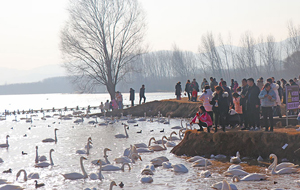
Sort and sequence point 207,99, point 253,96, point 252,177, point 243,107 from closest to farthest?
point 252,177, point 253,96, point 243,107, point 207,99

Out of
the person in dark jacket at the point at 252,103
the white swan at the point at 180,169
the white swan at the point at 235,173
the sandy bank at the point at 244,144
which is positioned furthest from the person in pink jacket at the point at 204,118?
the white swan at the point at 235,173

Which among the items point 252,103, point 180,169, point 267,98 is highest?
point 267,98

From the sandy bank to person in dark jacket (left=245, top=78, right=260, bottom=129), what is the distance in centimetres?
88

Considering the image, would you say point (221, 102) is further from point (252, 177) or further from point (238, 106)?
point (252, 177)

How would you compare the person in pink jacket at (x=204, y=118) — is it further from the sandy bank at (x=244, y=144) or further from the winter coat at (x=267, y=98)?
the winter coat at (x=267, y=98)

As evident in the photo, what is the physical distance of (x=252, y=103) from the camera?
14.5 metres

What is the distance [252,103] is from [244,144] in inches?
57.1

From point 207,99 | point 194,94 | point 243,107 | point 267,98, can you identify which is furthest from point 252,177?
point 194,94

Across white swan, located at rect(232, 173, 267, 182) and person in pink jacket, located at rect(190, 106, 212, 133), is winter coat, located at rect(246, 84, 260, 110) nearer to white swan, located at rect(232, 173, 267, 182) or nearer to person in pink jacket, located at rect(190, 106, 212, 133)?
person in pink jacket, located at rect(190, 106, 212, 133)

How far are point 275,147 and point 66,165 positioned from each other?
7488mm

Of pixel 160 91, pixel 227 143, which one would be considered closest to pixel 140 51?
pixel 227 143

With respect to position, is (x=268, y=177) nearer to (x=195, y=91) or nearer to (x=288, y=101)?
(x=288, y=101)

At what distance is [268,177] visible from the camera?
38.0 ft

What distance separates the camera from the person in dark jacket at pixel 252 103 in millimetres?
14375
